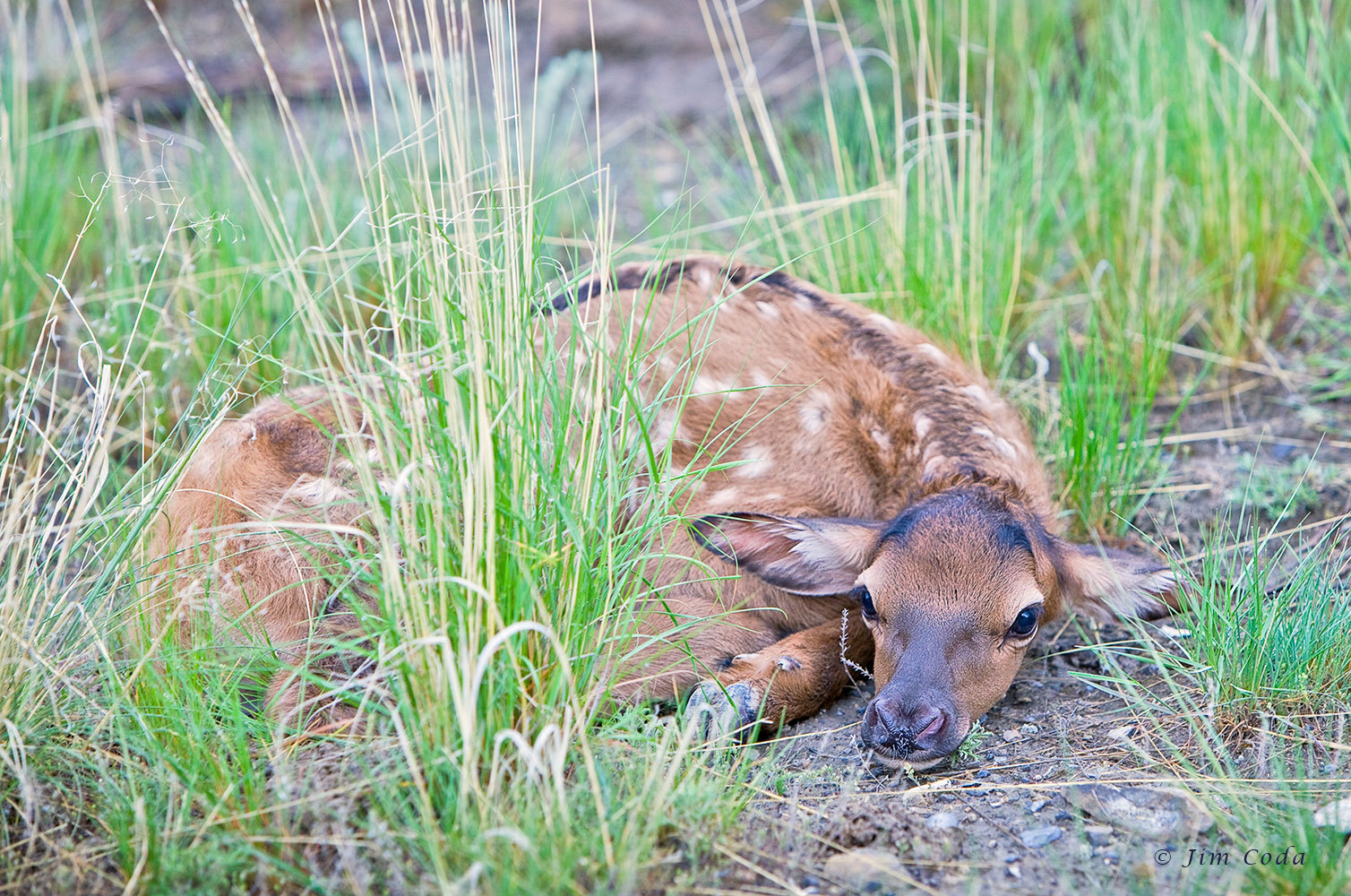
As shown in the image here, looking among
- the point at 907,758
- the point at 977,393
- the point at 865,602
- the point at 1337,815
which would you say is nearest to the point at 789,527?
the point at 865,602

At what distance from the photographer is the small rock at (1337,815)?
282 centimetres

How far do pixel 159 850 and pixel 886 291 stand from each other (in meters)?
3.46

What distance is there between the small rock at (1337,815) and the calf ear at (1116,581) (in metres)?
0.81

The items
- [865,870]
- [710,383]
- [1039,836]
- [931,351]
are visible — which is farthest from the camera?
[931,351]

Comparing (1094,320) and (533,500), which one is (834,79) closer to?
(1094,320)

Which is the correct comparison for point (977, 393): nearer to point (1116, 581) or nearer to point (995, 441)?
point (995, 441)

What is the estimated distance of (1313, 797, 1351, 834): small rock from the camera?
2.82 m

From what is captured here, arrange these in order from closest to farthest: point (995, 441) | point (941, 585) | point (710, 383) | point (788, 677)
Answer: point (941, 585)
point (788, 677)
point (995, 441)
point (710, 383)

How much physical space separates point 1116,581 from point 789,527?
961mm

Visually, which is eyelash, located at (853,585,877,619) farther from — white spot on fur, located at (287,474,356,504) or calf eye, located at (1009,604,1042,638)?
white spot on fur, located at (287,474,356,504)

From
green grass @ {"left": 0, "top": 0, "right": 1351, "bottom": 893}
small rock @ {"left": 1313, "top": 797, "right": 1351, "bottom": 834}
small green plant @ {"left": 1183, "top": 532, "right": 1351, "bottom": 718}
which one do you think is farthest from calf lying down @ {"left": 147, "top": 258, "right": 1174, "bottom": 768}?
small rock @ {"left": 1313, "top": 797, "right": 1351, "bottom": 834}

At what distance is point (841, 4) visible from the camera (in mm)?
7777

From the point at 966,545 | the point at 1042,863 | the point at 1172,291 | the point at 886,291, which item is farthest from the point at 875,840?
the point at 1172,291

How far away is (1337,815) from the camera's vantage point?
2.85m
